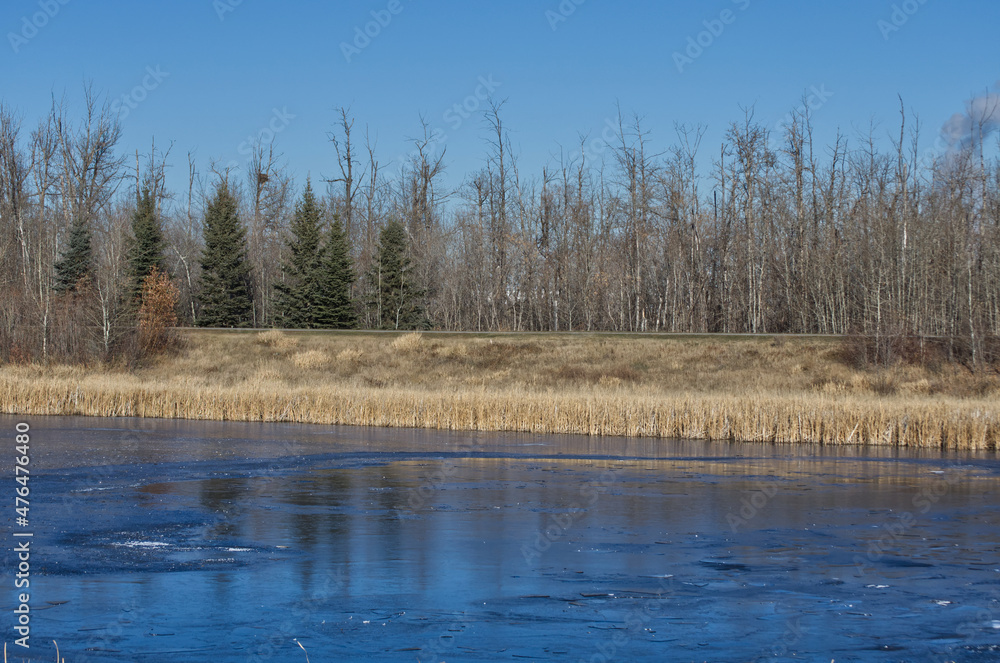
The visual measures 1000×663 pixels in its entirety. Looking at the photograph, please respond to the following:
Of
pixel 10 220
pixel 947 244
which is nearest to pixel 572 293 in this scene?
pixel 947 244

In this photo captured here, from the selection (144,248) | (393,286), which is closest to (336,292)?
(393,286)

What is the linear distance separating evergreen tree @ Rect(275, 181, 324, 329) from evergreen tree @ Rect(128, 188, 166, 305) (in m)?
7.23

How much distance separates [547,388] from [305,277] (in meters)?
21.3

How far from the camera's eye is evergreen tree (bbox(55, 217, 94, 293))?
160ft

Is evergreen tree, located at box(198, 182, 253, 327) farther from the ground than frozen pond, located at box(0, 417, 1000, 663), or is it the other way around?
evergreen tree, located at box(198, 182, 253, 327)

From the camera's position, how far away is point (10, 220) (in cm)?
5659

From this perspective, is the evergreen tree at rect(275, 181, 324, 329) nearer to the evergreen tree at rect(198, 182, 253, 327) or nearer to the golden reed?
the evergreen tree at rect(198, 182, 253, 327)

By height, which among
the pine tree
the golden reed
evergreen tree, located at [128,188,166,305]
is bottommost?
the golden reed

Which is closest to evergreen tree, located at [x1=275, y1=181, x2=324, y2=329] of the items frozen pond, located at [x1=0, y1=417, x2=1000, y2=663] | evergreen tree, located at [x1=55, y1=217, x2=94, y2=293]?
evergreen tree, located at [x1=55, y1=217, x2=94, y2=293]

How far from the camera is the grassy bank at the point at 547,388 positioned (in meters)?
24.5

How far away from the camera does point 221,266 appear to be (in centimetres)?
5325

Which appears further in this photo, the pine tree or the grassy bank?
the pine tree

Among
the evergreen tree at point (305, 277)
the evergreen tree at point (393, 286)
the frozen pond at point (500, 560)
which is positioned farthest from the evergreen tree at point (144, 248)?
the frozen pond at point (500, 560)

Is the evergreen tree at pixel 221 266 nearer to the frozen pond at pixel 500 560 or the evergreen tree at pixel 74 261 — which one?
the evergreen tree at pixel 74 261
